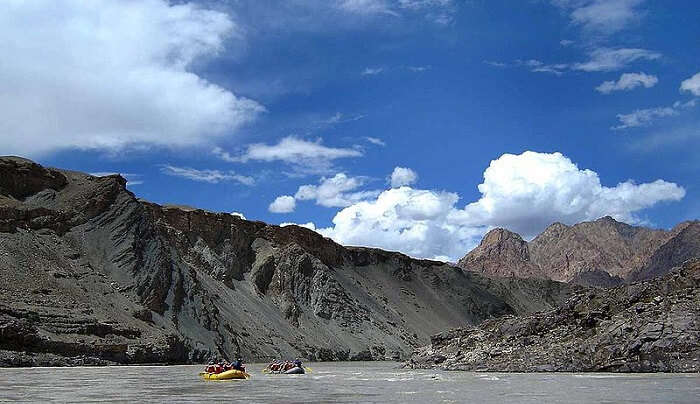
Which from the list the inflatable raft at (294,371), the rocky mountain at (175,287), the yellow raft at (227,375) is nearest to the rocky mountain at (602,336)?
the inflatable raft at (294,371)

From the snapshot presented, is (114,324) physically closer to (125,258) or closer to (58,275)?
(58,275)

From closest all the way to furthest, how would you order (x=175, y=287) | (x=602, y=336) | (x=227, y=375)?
(x=227, y=375), (x=602, y=336), (x=175, y=287)

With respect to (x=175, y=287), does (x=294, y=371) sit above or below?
below

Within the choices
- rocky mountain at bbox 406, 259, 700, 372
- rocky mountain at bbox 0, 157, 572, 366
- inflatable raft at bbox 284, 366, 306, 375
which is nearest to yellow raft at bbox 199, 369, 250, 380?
inflatable raft at bbox 284, 366, 306, 375

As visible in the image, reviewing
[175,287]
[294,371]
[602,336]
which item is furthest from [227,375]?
[175,287]

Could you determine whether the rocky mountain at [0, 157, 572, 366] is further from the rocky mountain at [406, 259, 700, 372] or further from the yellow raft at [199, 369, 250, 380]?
the rocky mountain at [406, 259, 700, 372]

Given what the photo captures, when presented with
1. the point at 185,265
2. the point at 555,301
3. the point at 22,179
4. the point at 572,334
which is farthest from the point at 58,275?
the point at 555,301

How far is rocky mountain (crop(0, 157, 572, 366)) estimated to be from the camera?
66500mm

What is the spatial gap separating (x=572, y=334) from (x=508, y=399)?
32991mm

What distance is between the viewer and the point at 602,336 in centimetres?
5097

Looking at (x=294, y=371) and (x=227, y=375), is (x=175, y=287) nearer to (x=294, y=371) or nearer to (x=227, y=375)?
(x=294, y=371)

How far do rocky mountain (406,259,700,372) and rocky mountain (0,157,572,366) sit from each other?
3068 centimetres

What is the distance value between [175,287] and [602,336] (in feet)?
177

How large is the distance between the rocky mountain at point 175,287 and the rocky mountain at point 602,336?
101ft
